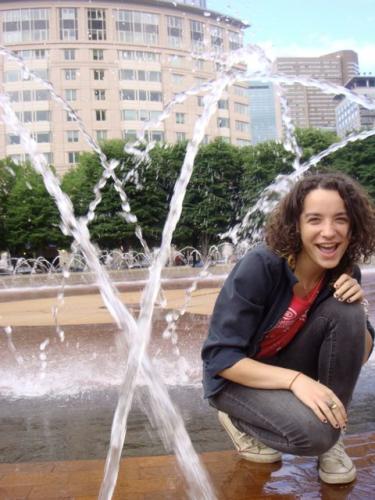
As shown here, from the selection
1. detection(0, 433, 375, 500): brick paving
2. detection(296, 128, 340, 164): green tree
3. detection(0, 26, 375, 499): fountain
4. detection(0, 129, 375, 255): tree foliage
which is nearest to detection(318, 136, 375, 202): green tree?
detection(0, 129, 375, 255): tree foliage

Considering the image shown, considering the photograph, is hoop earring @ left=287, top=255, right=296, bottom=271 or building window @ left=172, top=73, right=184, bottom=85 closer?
hoop earring @ left=287, top=255, right=296, bottom=271

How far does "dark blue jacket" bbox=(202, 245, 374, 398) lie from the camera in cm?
189

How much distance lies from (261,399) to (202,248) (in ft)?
112

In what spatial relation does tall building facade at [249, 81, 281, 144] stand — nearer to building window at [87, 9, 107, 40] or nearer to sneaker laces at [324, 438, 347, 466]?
building window at [87, 9, 107, 40]

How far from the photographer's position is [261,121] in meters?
75.9

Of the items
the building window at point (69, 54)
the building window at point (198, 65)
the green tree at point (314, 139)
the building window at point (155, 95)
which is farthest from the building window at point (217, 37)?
the green tree at point (314, 139)

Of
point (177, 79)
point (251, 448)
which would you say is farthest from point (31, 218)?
point (251, 448)

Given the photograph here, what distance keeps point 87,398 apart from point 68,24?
2378 inches

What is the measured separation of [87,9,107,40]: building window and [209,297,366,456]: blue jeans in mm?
60567

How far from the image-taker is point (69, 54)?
5700 centimetres

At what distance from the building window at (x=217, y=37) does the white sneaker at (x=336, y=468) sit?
66535 mm

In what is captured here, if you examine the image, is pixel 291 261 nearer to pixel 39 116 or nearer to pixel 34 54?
pixel 39 116

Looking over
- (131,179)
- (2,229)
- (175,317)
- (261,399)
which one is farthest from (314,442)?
(2,229)

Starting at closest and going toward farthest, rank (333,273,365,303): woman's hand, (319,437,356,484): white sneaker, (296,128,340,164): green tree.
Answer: (333,273,365,303): woman's hand, (319,437,356,484): white sneaker, (296,128,340,164): green tree
